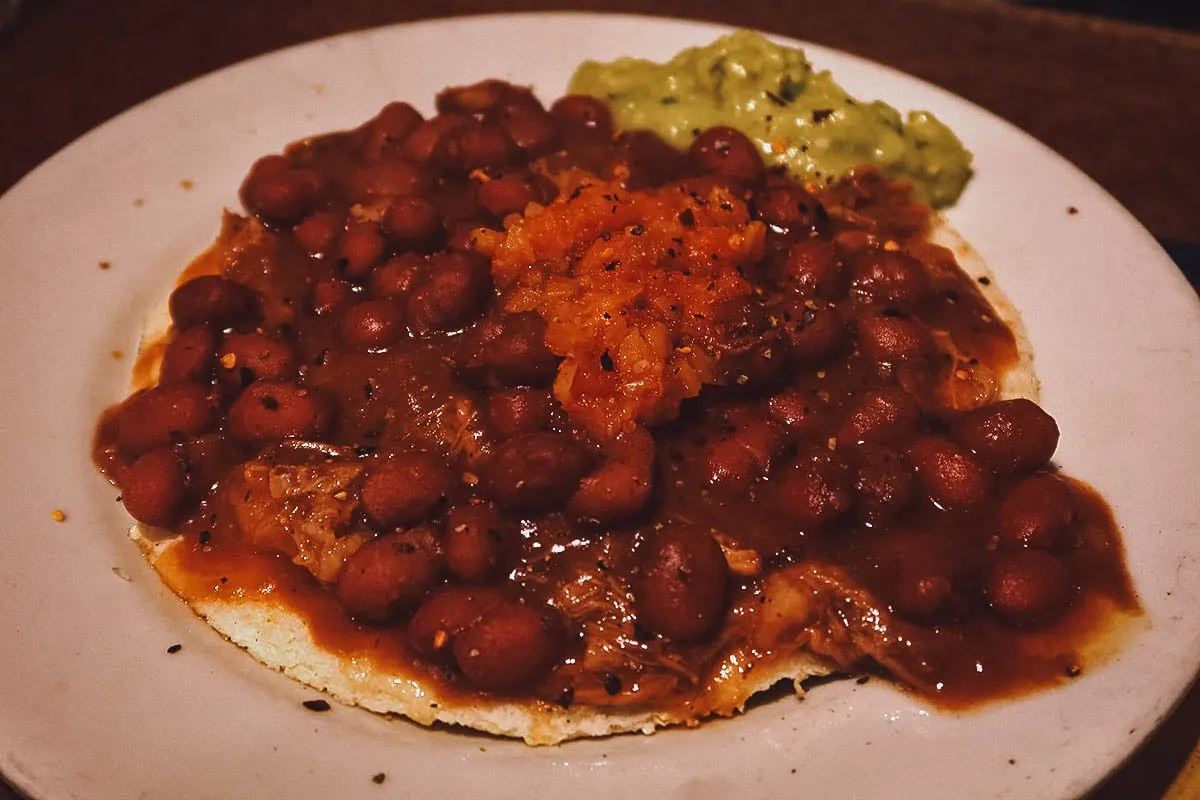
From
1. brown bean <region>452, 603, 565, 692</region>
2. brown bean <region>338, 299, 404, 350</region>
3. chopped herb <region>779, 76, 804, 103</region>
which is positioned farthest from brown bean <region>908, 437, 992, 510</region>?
chopped herb <region>779, 76, 804, 103</region>

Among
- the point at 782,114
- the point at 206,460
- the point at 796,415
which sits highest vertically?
the point at 782,114

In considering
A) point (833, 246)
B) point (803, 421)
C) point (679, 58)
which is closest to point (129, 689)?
point (803, 421)

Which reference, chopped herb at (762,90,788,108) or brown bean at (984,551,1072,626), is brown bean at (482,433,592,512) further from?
chopped herb at (762,90,788,108)

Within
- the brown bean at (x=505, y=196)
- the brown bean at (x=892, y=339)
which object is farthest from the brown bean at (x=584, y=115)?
the brown bean at (x=892, y=339)

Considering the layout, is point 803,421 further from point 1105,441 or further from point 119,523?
point 119,523

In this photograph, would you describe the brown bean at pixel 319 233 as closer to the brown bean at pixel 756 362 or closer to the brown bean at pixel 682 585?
the brown bean at pixel 756 362

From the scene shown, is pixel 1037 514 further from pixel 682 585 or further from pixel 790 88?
pixel 790 88

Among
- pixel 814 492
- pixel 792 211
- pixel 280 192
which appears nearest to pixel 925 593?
pixel 814 492
